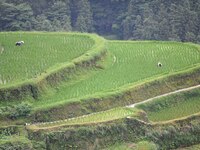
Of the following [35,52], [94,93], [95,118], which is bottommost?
[95,118]

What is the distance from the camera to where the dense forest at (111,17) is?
56.4m

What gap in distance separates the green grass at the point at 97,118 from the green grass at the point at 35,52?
3.75m

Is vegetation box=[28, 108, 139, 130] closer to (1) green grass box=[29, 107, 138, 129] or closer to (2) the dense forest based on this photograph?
(1) green grass box=[29, 107, 138, 129]

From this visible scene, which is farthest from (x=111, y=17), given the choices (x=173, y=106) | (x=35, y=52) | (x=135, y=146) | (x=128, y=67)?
(x=135, y=146)

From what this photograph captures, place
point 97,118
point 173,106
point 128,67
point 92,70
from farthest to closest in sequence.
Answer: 1. point 128,67
2. point 92,70
3. point 173,106
4. point 97,118

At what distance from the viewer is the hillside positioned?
29.6 m

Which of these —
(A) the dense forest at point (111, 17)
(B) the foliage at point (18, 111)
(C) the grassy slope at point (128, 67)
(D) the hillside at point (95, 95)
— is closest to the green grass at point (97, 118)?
(D) the hillside at point (95, 95)

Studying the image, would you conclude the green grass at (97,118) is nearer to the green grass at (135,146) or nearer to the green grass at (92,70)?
the green grass at (92,70)

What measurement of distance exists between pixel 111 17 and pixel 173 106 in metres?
37.0

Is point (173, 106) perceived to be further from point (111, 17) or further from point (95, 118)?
point (111, 17)

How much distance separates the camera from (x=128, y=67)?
1464 inches

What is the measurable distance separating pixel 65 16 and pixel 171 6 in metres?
12.7

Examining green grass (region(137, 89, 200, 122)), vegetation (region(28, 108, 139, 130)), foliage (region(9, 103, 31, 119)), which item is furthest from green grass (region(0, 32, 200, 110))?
green grass (region(137, 89, 200, 122))

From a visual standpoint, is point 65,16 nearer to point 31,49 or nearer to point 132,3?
point 132,3
